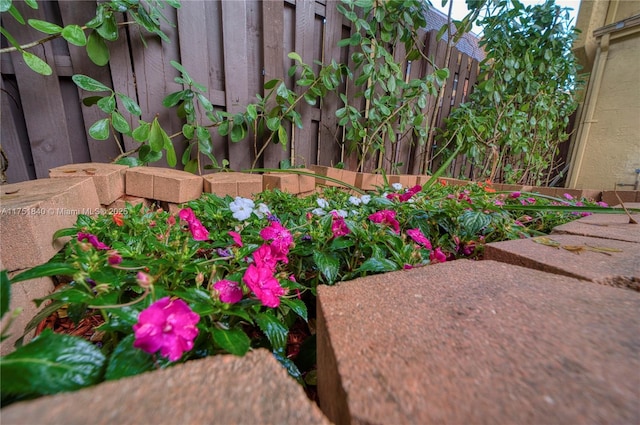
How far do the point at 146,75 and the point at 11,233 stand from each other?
3.68ft

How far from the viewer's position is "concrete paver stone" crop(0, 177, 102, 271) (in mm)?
577

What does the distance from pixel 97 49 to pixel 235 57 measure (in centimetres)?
68

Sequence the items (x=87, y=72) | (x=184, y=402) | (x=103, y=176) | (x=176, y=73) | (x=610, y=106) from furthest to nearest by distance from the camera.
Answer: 1. (x=610, y=106)
2. (x=176, y=73)
3. (x=87, y=72)
4. (x=103, y=176)
5. (x=184, y=402)

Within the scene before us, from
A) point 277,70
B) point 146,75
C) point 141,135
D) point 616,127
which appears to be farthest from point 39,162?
point 616,127

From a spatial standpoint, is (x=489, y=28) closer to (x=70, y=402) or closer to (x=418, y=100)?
(x=418, y=100)

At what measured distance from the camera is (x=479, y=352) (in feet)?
0.99

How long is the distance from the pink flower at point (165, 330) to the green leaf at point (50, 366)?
0.18 feet

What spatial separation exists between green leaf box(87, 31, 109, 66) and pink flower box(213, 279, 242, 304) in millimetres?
1311

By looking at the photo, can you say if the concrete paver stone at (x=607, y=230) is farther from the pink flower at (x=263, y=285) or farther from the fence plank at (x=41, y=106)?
the fence plank at (x=41, y=106)

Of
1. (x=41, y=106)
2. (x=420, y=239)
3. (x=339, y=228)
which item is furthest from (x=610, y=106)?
(x=41, y=106)

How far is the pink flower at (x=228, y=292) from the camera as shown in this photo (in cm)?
41

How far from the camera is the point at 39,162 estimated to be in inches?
47.5

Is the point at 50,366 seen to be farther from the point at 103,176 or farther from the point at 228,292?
the point at 103,176

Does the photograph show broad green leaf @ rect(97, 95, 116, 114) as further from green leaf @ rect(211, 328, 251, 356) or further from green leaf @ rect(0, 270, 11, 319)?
green leaf @ rect(211, 328, 251, 356)
